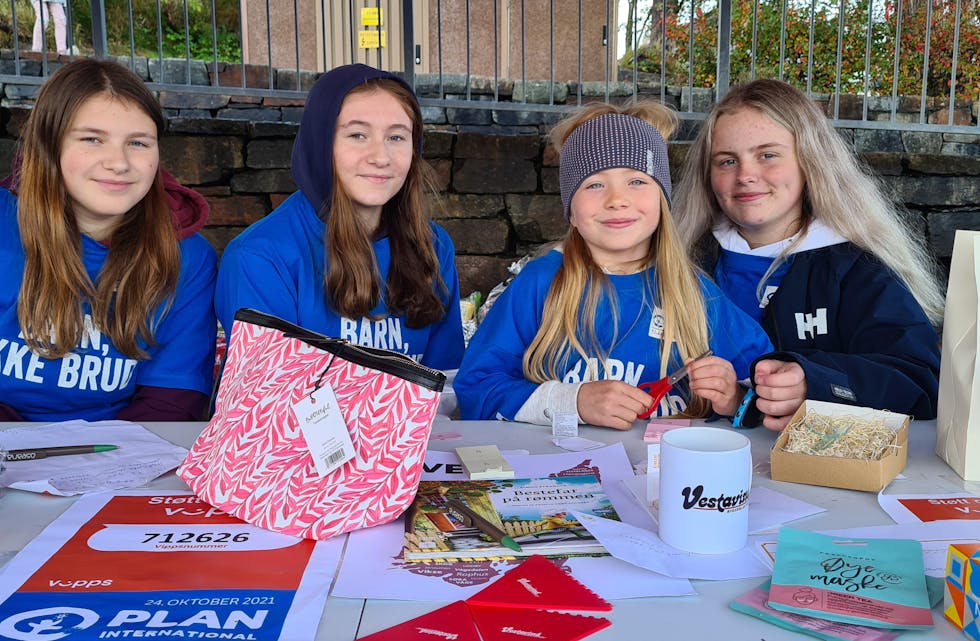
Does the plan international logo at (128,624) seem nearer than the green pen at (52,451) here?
Yes

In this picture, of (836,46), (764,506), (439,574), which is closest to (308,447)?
(439,574)

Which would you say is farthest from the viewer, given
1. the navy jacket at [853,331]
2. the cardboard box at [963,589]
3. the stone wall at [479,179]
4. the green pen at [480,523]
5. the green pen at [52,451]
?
the stone wall at [479,179]

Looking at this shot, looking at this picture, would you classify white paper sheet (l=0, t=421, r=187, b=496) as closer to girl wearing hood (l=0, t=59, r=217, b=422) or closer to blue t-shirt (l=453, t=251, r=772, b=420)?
girl wearing hood (l=0, t=59, r=217, b=422)

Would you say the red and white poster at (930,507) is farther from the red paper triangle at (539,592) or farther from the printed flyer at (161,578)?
the printed flyer at (161,578)

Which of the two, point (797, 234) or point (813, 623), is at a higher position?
point (797, 234)

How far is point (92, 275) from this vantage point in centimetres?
195

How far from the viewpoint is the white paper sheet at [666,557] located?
3.07 feet

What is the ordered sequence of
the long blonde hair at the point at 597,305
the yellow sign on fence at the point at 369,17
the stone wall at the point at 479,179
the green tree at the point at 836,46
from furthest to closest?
the green tree at the point at 836,46 < the yellow sign on fence at the point at 369,17 < the stone wall at the point at 479,179 < the long blonde hair at the point at 597,305

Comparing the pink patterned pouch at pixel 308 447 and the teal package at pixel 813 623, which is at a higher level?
the pink patterned pouch at pixel 308 447

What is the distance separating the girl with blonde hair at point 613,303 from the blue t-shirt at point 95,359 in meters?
0.67

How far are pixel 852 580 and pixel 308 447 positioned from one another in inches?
25.2

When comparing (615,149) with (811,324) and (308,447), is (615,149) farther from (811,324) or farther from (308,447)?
(308,447)

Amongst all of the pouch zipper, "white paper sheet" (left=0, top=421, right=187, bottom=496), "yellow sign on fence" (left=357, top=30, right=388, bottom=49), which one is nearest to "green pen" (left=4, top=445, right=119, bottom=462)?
"white paper sheet" (left=0, top=421, right=187, bottom=496)

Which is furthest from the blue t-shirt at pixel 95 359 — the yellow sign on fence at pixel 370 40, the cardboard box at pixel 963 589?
the yellow sign on fence at pixel 370 40
